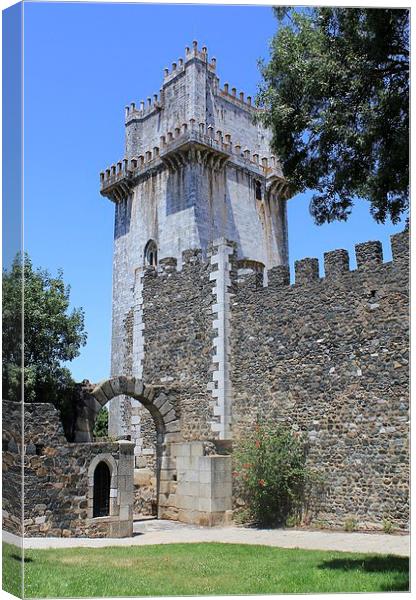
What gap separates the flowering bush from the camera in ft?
48.5

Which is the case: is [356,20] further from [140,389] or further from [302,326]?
[140,389]

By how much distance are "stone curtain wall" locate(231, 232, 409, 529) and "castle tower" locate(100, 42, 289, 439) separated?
42.7 feet

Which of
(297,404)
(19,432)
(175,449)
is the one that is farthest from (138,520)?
(19,432)

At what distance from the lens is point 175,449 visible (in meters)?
16.9

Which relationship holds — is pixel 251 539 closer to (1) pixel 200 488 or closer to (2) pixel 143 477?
(1) pixel 200 488

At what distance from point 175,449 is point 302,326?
4.40 m

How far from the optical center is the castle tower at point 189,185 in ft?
99.3

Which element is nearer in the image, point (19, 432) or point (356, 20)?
point (19, 432)

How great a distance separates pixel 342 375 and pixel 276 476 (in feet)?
8.40

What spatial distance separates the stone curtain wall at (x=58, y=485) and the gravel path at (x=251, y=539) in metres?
0.42

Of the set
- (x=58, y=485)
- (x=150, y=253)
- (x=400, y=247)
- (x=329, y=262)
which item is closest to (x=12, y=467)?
(x=58, y=485)

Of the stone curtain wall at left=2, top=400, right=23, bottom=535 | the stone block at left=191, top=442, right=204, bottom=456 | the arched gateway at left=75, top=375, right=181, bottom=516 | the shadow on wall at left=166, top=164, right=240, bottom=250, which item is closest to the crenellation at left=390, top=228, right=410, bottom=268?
the stone block at left=191, top=442, right=204, bottom=456

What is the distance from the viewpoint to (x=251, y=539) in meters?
13.3

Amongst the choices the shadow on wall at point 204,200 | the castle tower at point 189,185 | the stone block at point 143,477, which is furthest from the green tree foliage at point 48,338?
the shadow on wall at point 204,200
